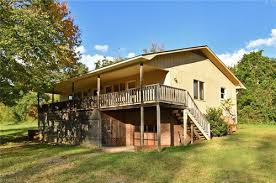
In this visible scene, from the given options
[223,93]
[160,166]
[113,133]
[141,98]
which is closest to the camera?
[160,166]

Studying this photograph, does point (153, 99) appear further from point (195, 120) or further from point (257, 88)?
point (257, 88)

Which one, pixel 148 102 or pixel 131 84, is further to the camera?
pixel 131 84

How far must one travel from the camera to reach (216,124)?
22.9 meters

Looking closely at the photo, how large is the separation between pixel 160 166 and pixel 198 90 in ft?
38.8

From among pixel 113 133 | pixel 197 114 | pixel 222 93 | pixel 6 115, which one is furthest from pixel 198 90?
pixel 6 115

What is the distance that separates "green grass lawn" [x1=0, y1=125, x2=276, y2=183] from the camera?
11688 millimetres

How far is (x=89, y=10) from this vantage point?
97.6 ft

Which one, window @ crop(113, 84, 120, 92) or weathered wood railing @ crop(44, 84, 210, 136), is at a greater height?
window @ crop(113, 84, 120, 92)

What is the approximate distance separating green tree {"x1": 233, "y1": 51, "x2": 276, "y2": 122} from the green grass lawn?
71.5 feet

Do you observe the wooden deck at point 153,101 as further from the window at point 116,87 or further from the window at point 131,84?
the window at point 116,87

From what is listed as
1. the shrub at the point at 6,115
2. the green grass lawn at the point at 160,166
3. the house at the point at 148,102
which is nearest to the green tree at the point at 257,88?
the house at the point at 148,102

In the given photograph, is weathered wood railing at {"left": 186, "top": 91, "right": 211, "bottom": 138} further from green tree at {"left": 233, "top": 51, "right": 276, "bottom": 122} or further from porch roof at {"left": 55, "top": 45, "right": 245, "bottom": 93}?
green tree at {"left": 233, "top": 51, "right": 276, "bottom": 122}

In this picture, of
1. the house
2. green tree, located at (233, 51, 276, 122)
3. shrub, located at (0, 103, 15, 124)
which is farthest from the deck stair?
shrub, located at (0, 103, 15, 124)

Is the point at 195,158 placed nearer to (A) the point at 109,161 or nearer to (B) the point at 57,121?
(A) the point at 109,161
